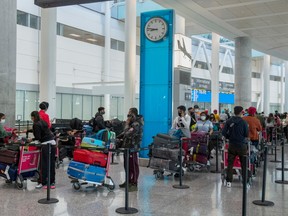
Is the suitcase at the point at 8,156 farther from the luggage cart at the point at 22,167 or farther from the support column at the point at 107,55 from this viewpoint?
the support column at the point at 107,55

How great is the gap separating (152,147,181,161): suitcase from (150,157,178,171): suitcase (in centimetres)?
9

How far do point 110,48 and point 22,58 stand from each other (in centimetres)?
879

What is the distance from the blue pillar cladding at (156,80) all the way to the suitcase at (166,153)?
198 cm

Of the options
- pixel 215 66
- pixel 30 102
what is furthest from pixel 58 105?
pixel 215 66

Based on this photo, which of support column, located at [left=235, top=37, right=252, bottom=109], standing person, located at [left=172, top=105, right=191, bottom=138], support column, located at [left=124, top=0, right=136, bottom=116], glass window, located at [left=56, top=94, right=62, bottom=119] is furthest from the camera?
glass window, located at [left=56, top=94, right=62, bottom=119]

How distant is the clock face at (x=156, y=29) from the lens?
1009 centimetres

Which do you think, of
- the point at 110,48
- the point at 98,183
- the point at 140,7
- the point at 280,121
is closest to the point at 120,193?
the point at 98,183

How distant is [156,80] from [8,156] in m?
4.65

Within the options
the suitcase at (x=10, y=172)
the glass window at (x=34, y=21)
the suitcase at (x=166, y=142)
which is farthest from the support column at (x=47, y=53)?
the suitcase at (x=166, y=142)

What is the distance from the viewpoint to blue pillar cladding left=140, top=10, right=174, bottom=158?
9.95m

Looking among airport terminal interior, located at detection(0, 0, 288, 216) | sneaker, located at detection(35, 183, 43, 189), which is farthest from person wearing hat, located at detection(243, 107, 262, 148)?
sneaker, located at detection(35, 183, 43, 189)

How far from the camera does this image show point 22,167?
7.06m

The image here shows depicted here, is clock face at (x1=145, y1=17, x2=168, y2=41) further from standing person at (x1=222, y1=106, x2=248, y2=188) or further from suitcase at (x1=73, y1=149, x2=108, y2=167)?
suitcase at (x1=73, y1=149, x2=108, y2=167)

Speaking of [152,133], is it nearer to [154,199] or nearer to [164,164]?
[164,164]
